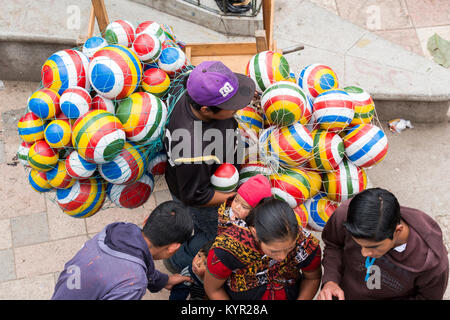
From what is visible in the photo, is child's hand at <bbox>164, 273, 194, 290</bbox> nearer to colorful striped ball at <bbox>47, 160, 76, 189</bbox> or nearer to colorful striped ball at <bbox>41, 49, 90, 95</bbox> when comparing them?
colorful striped ball at <bbox>47, 160, 76, 189</bbox>

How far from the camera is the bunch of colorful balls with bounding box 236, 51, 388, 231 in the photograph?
319 cm

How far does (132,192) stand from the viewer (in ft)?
11.3

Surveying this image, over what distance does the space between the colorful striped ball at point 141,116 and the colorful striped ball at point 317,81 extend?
1.23 m

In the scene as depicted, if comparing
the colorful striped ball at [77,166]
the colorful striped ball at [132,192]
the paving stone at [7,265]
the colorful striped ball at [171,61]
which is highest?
the colorful striped ball at [171,61]

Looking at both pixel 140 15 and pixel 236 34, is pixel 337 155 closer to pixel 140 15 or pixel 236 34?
pixel 236 34

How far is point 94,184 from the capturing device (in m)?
3.33

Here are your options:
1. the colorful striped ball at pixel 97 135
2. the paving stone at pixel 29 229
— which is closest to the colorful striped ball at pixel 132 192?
the colorful striped ball at pixel 97 135

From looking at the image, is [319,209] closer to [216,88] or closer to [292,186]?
[292,186]

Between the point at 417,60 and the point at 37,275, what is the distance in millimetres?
5181

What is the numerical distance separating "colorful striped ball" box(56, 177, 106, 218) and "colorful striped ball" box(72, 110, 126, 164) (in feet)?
1.17

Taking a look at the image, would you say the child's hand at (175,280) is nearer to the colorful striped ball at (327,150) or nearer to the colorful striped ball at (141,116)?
the colorful striped ball at (141,116)

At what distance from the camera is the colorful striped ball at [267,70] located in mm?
3457

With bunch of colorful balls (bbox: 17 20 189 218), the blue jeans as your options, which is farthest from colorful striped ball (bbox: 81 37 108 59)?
the blue jeans

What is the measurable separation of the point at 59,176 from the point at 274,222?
1652 mm
